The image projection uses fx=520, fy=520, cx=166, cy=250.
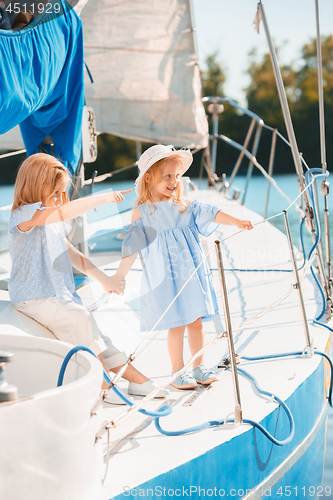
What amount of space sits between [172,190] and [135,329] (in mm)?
662

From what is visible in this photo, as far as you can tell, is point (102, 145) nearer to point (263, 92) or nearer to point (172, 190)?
point (172, 190)

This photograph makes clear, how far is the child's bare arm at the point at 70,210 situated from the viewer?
1.60 metres

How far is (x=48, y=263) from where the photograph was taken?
1.70 m

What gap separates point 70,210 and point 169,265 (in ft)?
1.43

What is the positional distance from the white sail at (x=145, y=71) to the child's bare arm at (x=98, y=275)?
2.89 m

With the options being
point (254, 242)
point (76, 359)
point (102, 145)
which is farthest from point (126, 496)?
point (102, 145)

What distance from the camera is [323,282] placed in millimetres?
2643

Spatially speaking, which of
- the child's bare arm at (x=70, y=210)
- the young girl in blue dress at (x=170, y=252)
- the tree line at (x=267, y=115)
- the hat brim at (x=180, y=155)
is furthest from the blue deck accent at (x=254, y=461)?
the tree line at (x=267, y=115)

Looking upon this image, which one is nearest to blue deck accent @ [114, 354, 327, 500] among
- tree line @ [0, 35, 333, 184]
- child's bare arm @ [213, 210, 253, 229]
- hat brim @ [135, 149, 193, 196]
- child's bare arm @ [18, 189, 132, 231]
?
child's bare arm @ [213, 210, 253, 229]

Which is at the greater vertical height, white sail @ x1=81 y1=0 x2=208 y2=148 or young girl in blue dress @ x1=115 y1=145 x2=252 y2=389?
white sail @ x1=81 y1=0 x2=208 y2=148

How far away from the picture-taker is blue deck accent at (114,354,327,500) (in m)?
1.30

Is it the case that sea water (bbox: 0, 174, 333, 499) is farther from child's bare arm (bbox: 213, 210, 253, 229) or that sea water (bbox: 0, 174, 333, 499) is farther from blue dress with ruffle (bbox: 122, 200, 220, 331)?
child's bare arm (bbox: 213, 210, 253, 229)

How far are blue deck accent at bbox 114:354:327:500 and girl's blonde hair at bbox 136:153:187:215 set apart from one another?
0.79m

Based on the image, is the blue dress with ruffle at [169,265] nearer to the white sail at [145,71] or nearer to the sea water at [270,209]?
the sea water at [270,209]
